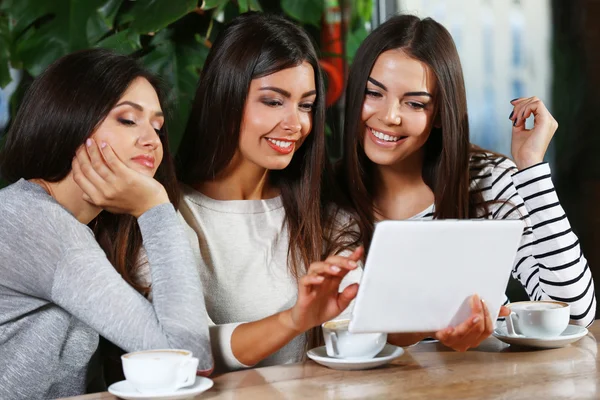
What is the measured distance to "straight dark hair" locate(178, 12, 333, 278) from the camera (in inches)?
70.3

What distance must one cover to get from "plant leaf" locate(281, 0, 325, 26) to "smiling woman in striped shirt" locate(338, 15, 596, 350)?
0.88 metres

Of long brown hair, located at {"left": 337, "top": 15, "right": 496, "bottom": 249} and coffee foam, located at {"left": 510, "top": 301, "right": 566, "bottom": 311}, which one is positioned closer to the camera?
coffee foam, located at {"left": 510, "top": 301, "right": 566, "bottom": 311}

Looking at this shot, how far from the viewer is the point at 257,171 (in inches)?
75.6

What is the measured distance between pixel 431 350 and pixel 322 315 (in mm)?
230

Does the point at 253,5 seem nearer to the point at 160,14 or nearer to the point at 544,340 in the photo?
the point at 160,14

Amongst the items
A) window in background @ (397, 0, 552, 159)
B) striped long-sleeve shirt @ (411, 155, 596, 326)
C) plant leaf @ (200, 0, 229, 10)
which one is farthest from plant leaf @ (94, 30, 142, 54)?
window in background @ (397, 0, 552, 159)

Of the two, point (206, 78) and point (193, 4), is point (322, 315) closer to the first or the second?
point (206, 78)

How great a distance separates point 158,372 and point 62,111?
57 cm

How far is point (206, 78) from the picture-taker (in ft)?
6.00

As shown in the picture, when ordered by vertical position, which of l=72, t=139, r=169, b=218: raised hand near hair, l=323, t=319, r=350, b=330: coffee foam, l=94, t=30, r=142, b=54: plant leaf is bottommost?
l=323, t=319, r=350, b=330: coffee foam

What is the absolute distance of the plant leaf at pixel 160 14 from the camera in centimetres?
256

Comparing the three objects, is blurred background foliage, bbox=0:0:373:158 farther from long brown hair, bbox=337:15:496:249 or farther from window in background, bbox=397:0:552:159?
window in background, bbox=397:0:552:159

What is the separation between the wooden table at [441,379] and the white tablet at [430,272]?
9 centimetres

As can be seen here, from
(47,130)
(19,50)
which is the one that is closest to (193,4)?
(19,50)
